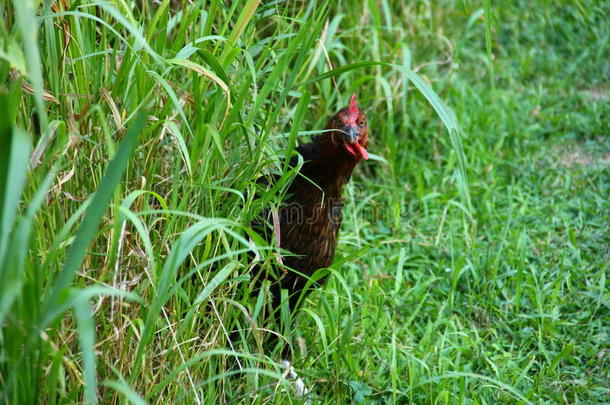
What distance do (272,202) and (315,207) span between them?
1.33 ft

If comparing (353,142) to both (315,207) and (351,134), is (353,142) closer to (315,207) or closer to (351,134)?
(351,134)

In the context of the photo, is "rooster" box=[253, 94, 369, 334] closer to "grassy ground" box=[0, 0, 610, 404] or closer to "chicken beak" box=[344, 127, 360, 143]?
"chicken beak" box=[344, 127, 360, 143]

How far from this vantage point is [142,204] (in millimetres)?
2107

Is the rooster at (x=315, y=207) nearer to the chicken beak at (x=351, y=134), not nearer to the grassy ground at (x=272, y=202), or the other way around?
the chicken beak at (x=351, y=134)

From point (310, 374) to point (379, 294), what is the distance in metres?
0.71

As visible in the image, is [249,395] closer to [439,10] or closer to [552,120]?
[552,120]

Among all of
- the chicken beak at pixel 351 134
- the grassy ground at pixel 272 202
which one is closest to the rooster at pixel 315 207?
the chicken beak at pixel 351 134

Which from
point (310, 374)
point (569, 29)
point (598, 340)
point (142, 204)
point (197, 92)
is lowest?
point (598, 340)

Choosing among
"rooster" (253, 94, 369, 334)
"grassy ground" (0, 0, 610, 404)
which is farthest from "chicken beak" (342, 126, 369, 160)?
"grassy ground" (0, 0, 610, 404)

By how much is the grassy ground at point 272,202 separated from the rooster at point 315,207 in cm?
16

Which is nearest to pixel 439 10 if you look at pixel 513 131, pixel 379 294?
pixel 513 131

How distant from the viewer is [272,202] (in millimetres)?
2291

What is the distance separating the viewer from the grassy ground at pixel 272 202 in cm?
172

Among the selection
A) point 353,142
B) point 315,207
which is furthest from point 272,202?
point 353,142
